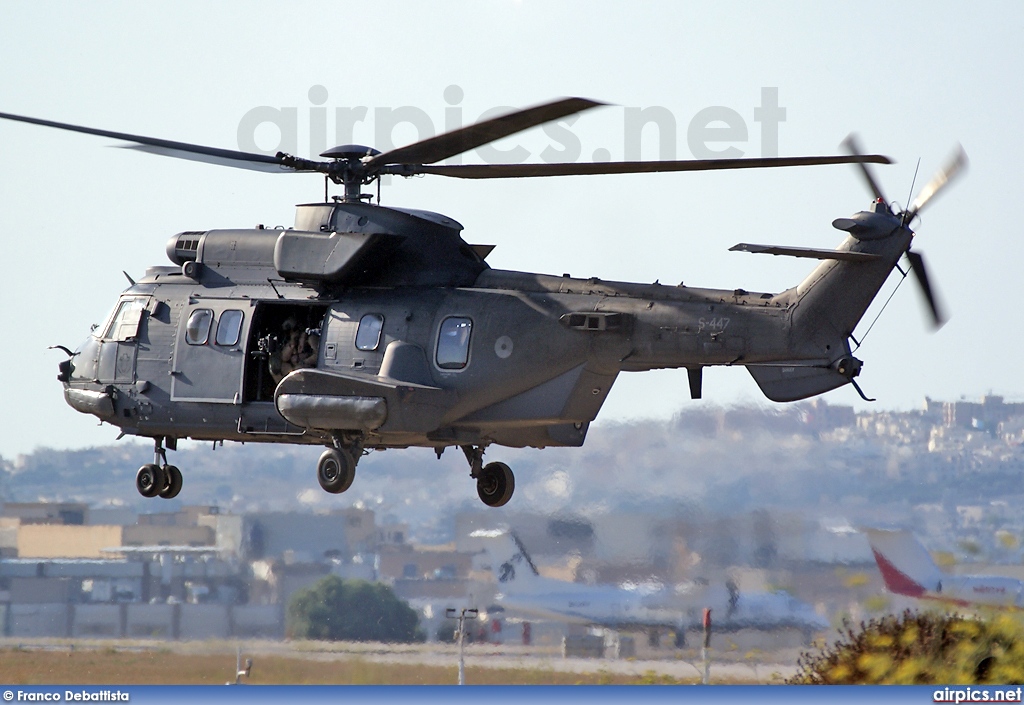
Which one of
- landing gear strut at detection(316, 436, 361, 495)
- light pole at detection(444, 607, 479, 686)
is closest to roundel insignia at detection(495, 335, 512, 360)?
landing gear strut at detection(316, 436, 361, 495)

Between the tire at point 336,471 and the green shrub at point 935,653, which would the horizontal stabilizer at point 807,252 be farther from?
Answer: the tire at point 336,471

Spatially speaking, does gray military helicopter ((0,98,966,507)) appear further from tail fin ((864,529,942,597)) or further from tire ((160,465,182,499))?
tail fin ((864,529,942,597))

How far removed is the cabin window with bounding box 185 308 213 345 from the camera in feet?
52.3

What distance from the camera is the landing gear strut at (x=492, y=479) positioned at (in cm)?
1664

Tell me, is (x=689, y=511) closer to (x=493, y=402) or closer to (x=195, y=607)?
(x=493, y=402)

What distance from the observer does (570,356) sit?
1438 centimetres

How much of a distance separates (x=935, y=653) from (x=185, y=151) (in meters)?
8.54

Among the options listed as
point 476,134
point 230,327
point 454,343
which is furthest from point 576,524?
point 476,134

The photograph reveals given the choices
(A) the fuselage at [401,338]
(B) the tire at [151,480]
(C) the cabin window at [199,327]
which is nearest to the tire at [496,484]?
(A) the fuselage at [401,338]

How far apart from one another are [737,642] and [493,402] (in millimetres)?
3316

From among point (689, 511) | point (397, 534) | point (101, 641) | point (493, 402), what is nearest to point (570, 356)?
point (493, 402)

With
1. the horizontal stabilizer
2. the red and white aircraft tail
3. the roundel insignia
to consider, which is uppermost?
the horizontal stabilizer

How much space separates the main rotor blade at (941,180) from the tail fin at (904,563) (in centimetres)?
330

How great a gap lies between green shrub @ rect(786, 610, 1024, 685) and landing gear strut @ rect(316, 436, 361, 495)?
5.18m
